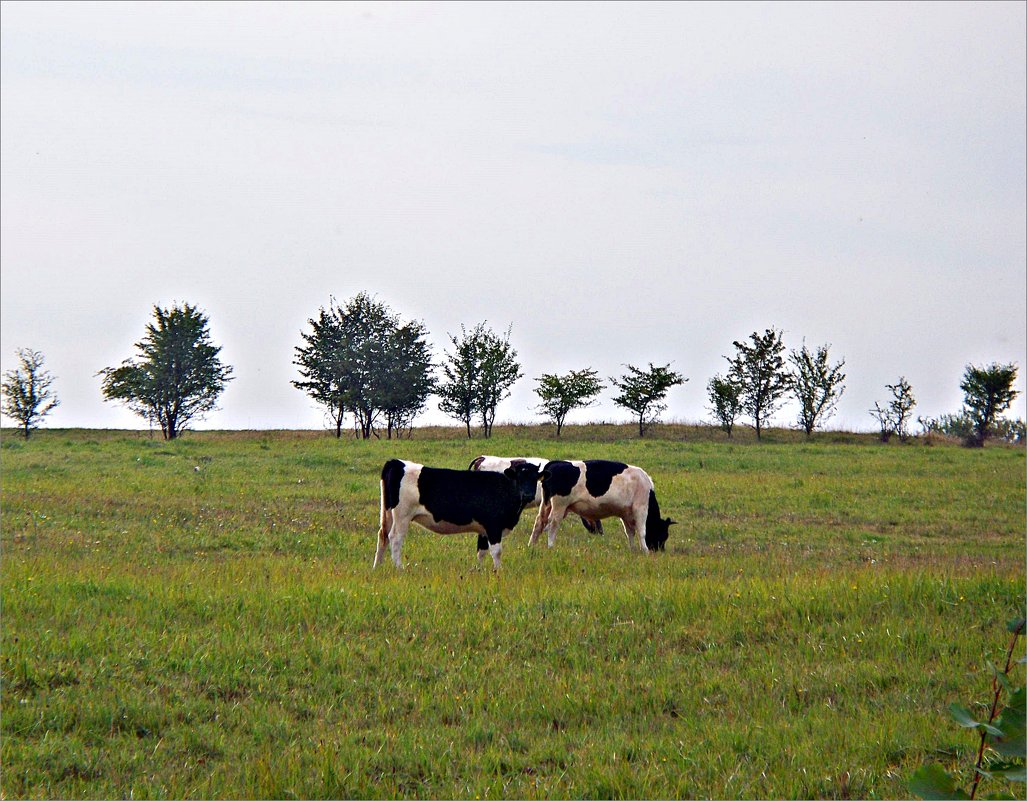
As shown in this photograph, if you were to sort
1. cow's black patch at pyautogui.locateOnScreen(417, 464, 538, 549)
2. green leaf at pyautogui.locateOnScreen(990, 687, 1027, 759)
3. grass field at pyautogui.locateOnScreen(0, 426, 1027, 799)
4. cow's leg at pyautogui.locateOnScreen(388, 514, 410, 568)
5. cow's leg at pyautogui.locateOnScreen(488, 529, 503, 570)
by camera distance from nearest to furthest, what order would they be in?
1. green leaf at pyautogui.locateOnScreen(990, 687, 1027, 759)
2. grass field at pyautogui.locateOnScreen(0, 426, 1027, 799)
3. cow's leg at pyautogui.locateOnScreen(388, 514, 410, 568)
4. cow's leg at pyautogui.locateOnScreen(488, 529, 503, 570)
5. cow's black patch at pyautogui.locateOnScreen(417, 464, 538, 549)

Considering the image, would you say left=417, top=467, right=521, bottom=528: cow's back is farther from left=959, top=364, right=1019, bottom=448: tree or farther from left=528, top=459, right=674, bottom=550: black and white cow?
left=959, top=364, right=1019, bottom=448: tree

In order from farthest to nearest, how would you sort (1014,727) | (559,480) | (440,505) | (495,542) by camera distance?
(559,480) → (440,505) → (495,542) → (1014,727)

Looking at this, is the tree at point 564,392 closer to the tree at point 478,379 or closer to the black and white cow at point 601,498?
the tree at point 478,379

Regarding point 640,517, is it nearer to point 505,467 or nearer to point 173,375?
point 505,467

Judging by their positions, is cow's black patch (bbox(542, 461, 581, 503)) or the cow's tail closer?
the cow's tail

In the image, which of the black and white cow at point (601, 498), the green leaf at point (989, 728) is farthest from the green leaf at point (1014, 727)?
the black and white cow at point (601, 498)

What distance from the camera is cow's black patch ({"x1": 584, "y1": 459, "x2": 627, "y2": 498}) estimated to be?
1862 cm

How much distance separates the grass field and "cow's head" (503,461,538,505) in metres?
0.96

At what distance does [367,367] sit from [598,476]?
46968 mm

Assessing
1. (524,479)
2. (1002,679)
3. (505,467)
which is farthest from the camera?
(505,467)

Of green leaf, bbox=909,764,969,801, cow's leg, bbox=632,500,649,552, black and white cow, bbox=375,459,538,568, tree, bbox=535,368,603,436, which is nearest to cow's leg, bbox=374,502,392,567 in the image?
black and white cow, bbox=375,459,538,568

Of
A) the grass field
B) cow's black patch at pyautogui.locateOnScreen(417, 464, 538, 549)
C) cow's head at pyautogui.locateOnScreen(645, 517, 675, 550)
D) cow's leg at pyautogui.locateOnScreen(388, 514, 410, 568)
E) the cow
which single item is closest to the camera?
the grass field

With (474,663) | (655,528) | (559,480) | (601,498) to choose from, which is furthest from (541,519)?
(474,663)

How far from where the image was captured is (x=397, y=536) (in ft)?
48.7
